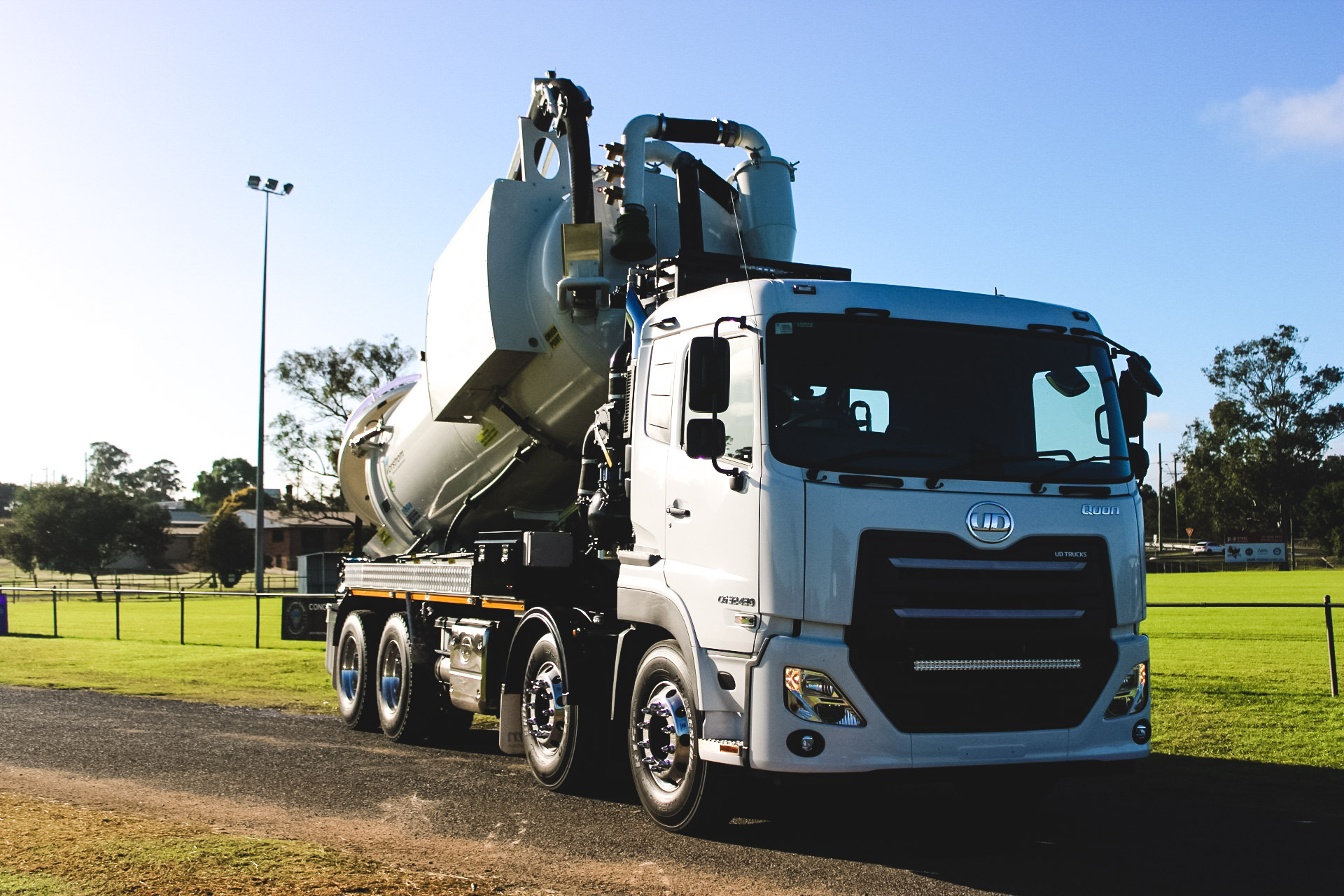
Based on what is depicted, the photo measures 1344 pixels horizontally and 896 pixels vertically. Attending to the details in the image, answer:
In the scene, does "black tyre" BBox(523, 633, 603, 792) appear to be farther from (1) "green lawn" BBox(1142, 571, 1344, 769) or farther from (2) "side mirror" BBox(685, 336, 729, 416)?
(1) "green lawn" BBox(1142, 571, 1344, 769)

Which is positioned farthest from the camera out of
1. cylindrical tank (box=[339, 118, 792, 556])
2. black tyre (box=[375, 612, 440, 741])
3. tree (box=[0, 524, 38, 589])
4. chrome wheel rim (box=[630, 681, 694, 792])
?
tree (box=[0, 524, 38, 589])

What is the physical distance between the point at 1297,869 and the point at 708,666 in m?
3.13

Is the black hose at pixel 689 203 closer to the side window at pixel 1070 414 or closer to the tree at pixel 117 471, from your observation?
the side window at pixel 1070 414

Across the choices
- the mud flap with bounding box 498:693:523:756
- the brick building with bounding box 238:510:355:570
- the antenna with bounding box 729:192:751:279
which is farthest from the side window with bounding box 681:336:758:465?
the brick building with bounding box 238:510:355:570

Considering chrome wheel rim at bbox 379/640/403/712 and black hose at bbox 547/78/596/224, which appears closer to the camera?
black hose at bbox 547/78/596/224

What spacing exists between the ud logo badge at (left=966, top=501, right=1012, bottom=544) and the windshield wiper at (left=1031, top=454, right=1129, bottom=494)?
0.88 ft

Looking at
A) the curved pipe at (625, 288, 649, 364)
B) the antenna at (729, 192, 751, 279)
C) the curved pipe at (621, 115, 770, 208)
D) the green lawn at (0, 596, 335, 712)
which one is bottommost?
the green lawn at (0, 596, 335, 712)

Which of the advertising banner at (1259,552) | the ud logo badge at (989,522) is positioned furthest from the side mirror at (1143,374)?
the advertising banner at (1259,552)

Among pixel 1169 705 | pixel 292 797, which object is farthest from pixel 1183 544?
pixel 292 797

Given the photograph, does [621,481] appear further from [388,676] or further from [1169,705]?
[1169,705]

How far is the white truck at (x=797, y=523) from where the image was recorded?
19.8 feet

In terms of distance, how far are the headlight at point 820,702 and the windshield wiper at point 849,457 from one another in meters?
0.99

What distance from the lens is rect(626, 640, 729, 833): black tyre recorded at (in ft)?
21.7

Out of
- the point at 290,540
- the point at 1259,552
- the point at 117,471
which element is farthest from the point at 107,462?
the point at 1259,552
